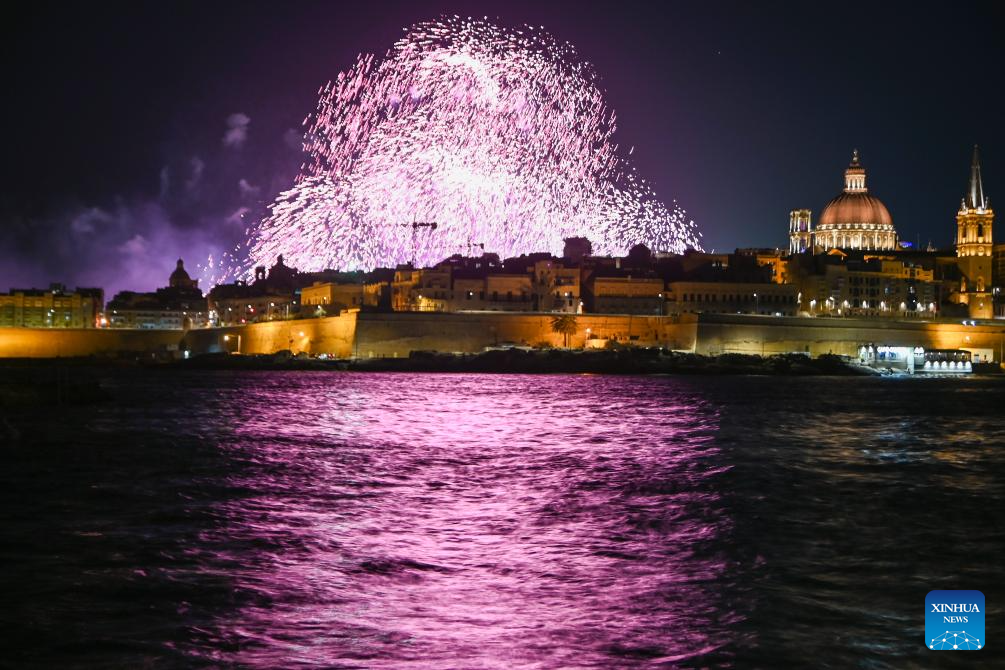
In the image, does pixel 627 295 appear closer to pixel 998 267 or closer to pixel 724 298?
pixel 724 298

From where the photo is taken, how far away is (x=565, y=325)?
55.5m

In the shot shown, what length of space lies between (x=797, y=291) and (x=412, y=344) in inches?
1002

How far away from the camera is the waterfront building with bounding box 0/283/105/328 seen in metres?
79.8

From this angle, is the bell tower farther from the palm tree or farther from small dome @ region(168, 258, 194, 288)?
small dome @ region(168, 258, 194, 288)

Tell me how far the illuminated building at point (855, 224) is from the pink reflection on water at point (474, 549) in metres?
80.7

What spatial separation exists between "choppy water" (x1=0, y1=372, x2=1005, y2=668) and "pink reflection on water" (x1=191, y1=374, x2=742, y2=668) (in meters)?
0.03

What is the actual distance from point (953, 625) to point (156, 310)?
9075 centimetres

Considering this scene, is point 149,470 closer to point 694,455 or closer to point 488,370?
point 694,455

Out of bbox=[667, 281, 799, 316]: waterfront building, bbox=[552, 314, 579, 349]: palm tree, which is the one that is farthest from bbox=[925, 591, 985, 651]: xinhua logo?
bbox=[667, 281, 799, 316]: waterfront building

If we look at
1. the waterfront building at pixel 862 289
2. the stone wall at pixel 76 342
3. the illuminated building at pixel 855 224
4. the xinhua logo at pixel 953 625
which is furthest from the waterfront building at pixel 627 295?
the xinhua logo at pixel 953 625

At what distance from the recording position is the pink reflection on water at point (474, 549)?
6.62m

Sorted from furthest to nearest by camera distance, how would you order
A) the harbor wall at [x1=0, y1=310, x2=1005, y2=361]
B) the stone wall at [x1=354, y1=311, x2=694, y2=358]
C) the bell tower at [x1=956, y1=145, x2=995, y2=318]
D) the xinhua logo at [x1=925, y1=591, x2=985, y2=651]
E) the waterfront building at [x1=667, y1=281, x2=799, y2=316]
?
the bell tower at [x1=956, y1=145, x2=995, y2=318] < the waterfront building at [x1=667, y1=281, x2=799, y2=316] < the harbor wall at [x1=0, y1=310, x2=1005, y2=361] < the stone wall at [x1=354, y1=311, x2=694, y2=358] < the xinhua logo at [x1=925, y1=591, x2=985, y2=651]

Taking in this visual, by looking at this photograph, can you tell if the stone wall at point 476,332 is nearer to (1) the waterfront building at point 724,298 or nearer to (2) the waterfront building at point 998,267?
(1) the waterfront building at point 724,298

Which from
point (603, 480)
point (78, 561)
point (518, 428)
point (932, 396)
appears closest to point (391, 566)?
point (78, 561)
